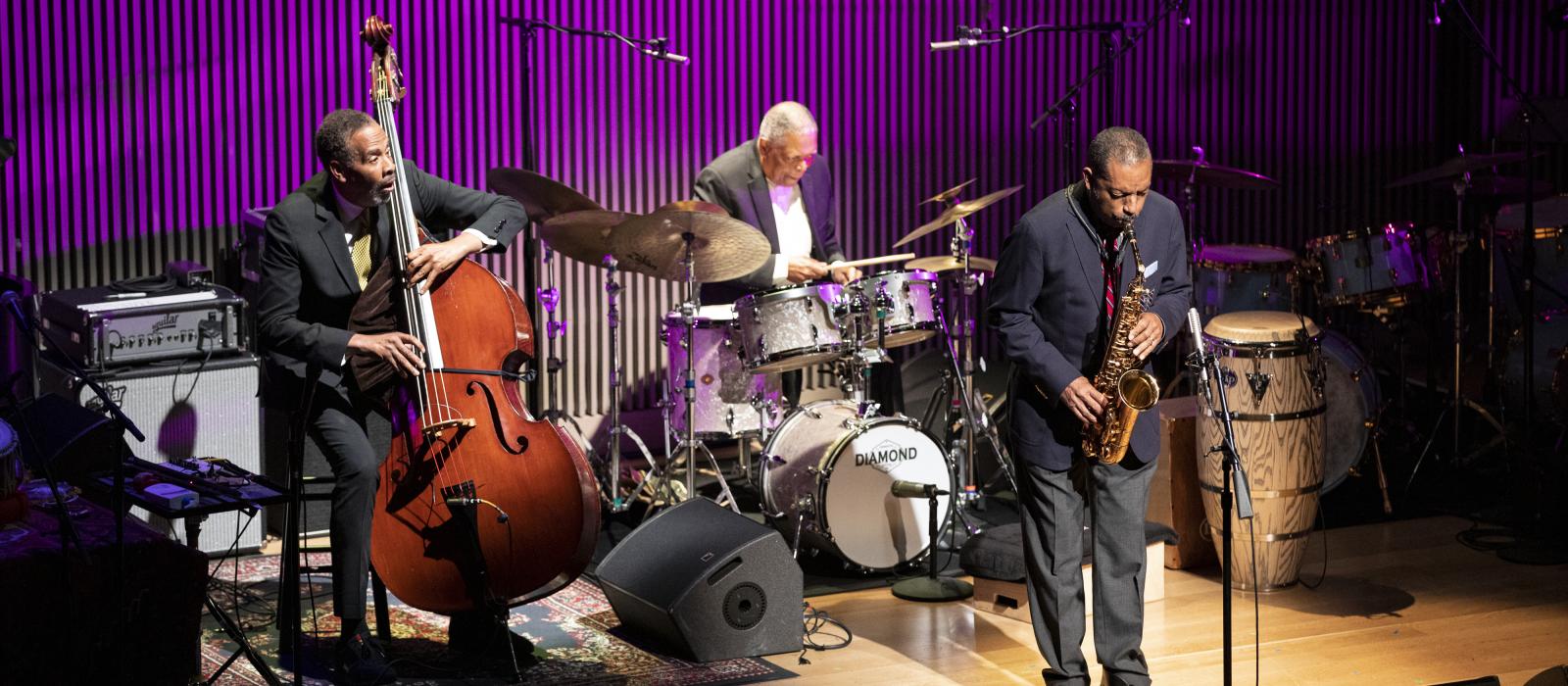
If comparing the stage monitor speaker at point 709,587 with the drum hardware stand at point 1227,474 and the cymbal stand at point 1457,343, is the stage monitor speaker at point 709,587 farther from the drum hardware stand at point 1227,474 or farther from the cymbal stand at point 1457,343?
the cymbal stand at point 1457,343

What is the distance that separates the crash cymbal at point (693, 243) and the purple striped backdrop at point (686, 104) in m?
1.18

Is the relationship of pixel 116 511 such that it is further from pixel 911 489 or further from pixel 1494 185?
pixel 1494 185

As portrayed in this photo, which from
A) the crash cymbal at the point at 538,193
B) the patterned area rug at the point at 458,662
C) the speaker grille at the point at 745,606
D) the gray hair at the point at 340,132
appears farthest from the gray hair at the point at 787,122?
the gray hair at the point at 340,132

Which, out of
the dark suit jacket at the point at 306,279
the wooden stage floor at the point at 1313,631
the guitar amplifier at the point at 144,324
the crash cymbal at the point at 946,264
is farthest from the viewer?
the crash cymbal at the point at 946,264

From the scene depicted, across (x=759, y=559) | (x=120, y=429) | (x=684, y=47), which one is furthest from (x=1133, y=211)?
(x=684, y=47)

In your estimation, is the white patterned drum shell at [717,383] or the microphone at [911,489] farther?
the white patterned drum shell at [717,383]

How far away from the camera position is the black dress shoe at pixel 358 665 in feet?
16.1

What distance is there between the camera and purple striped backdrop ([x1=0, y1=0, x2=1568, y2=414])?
6.88 meters

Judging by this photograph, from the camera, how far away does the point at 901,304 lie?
6.29 meters

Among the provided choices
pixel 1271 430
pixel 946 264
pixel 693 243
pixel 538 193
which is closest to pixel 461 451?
pixel 693 243

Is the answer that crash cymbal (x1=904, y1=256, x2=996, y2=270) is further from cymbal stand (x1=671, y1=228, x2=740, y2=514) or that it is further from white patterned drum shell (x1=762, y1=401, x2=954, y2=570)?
cymbal stand (x1=671, y1=228, x2=740, y2=514)

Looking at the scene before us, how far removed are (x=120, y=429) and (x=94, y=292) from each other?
2.61 meters

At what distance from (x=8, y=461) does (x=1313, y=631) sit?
3899 mm

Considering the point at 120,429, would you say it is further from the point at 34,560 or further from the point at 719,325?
the point at 719,325
